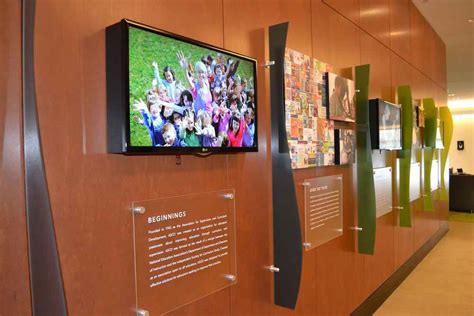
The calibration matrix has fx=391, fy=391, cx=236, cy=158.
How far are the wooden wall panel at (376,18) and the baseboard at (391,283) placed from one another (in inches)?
101

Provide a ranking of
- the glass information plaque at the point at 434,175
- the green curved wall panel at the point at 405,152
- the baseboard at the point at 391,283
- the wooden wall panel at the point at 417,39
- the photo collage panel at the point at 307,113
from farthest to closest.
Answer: the glass information plaque at the point at 434,175 → the wooden wall panel at the point at 417,39 → the green curved wall panel at the point at 405,152 → the baseboard at the point at 391,283 → the photo collage panel at the point at 307,113

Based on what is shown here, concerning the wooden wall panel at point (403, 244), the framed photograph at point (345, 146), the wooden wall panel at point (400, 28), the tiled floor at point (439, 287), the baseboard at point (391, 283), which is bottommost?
the tiled floor at point (439, 287)

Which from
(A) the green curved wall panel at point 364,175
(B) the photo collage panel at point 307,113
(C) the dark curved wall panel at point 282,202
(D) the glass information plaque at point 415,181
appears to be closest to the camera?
(C) the dark curved wall panel at point 282,202

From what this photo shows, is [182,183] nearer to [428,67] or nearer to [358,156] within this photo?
[358,156]

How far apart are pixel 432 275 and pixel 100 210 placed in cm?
478

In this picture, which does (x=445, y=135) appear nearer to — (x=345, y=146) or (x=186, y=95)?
(x=345, y=146)

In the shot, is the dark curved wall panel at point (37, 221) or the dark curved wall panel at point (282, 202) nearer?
the dark curved wall panel at point (37, 221)

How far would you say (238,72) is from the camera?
76.8 inches

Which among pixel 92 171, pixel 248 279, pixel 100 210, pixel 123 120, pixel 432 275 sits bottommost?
pixel 432 275

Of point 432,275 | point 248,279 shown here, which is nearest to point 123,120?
point 248,279

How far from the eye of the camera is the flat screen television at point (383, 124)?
3.69 m

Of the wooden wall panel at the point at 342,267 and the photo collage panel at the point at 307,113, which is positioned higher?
the photo collage panel at the point at 307,113

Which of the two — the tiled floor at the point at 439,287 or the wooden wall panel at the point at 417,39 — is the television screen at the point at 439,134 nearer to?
the wooden wall panel at the point at 417,39

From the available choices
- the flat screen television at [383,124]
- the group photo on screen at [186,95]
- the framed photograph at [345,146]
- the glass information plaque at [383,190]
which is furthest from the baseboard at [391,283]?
the group photo on screen at [186,95]
